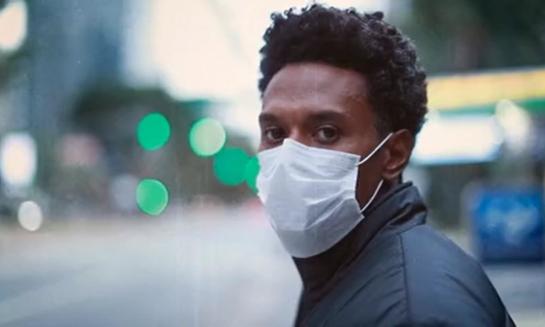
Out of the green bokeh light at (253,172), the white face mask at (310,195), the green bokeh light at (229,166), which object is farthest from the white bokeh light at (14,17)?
the white face mask at (310,195)

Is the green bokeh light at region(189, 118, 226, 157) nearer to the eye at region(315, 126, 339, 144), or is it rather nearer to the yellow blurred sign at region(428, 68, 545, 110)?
the yellow blurred sign at region(428, 68, 545, 110)

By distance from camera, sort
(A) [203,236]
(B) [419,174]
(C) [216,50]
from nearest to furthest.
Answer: (C) [216,50] < (A) [203,236] < (B) [419,174]

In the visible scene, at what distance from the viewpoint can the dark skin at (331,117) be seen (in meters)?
1.78

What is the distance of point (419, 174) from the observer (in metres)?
21.8

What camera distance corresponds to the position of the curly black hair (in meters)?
1.81

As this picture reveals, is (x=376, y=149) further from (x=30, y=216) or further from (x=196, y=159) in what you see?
(x=30, y=216)

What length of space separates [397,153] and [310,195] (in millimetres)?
206

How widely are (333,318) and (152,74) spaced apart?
19.5 metres

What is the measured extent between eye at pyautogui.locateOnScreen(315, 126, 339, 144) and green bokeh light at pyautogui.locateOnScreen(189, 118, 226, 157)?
26.7 ft

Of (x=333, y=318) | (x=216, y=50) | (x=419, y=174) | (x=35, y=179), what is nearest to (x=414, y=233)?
(x=333, y=318)

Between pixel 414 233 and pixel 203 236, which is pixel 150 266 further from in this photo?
pixel 414 233

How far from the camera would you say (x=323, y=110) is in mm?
1765

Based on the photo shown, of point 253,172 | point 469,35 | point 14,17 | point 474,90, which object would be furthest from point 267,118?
point 469,35

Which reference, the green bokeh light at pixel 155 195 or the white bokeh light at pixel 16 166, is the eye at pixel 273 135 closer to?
the green bokeh light at pixel 155 195
